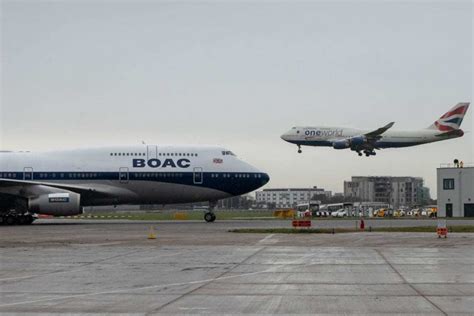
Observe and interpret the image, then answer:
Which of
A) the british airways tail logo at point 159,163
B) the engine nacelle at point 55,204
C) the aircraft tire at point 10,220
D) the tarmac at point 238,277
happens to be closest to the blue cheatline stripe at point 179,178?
the british airways tail logo at point 159,163

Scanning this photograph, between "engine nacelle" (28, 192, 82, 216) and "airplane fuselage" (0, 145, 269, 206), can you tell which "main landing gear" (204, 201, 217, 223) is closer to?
"airplane fuselage" (0, 145, 269, 206)

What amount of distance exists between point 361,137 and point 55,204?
4942 centimetres

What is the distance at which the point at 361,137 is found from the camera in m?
86.8

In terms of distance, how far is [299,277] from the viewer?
15.8 m

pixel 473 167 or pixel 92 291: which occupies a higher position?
pixel 473 167

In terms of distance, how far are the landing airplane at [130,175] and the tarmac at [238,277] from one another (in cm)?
1919

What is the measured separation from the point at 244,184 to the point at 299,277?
108 ft

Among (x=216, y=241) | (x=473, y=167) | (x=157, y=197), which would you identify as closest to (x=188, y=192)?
(x=157, y=197)

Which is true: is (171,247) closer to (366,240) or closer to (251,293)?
(366,240)

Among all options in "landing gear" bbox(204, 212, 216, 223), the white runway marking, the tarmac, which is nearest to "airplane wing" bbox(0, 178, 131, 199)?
"landing gear" bbox(204, 212, 216, 223)

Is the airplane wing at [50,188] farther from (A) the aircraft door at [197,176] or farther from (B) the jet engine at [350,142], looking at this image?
(B) the jet engine at [350,142]

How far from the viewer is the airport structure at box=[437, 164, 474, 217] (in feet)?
253

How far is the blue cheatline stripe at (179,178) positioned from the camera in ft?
154

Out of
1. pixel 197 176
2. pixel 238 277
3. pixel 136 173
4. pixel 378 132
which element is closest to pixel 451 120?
pixel 378 132
